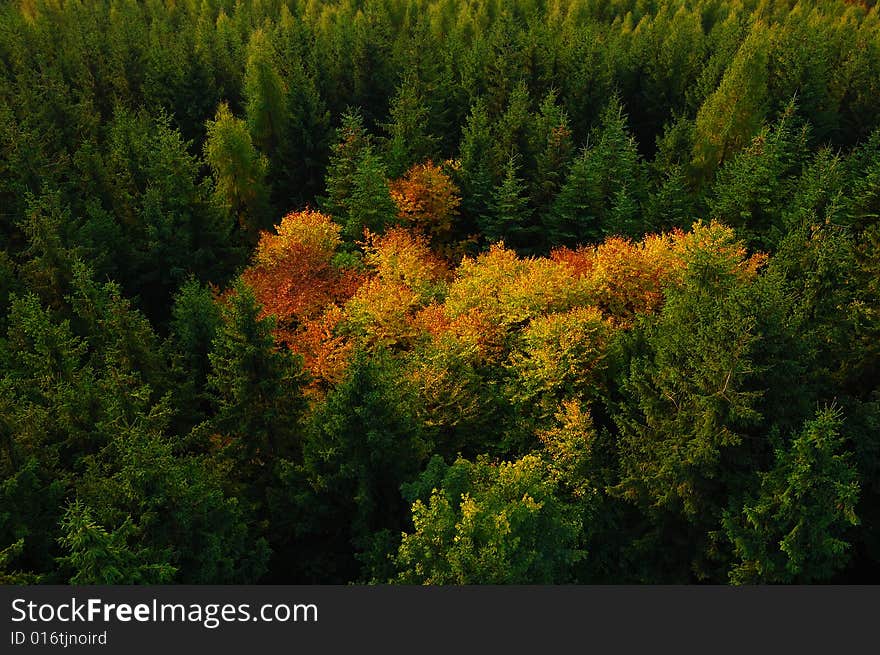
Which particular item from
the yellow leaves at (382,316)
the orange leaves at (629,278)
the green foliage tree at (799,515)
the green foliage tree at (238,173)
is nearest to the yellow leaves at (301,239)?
the green foliage tree at (238,173)

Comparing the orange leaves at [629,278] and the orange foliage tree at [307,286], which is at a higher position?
the orange leaves at [629,278]

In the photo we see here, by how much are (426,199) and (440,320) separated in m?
18.1

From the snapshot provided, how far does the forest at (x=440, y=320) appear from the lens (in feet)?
76.6

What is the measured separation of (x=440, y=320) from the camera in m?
37.8

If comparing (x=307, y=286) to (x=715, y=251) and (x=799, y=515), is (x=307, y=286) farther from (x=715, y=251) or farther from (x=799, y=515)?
(x=799, y=515)

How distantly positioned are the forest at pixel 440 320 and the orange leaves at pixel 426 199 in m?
0.28

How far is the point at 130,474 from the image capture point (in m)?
20.2

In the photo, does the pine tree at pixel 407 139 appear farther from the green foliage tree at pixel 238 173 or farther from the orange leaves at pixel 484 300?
the green foliage tree at pixel 238 173

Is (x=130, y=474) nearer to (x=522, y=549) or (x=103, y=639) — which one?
(x=103, y=639)

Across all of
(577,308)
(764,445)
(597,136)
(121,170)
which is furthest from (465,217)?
(764,445)

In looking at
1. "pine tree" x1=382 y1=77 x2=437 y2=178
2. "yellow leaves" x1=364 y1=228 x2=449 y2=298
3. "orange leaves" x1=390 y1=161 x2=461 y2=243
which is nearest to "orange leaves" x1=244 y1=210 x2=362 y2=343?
"yellow leaves" x1=364 y1=228 x2=449 y2=298

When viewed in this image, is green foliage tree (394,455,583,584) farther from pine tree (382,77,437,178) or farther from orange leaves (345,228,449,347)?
pine tree (382,77,437,178)

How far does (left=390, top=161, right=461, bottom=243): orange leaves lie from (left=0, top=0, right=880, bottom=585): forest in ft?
0.93

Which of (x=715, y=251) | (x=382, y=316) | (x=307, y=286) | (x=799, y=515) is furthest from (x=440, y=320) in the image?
(x=799, y=515)
